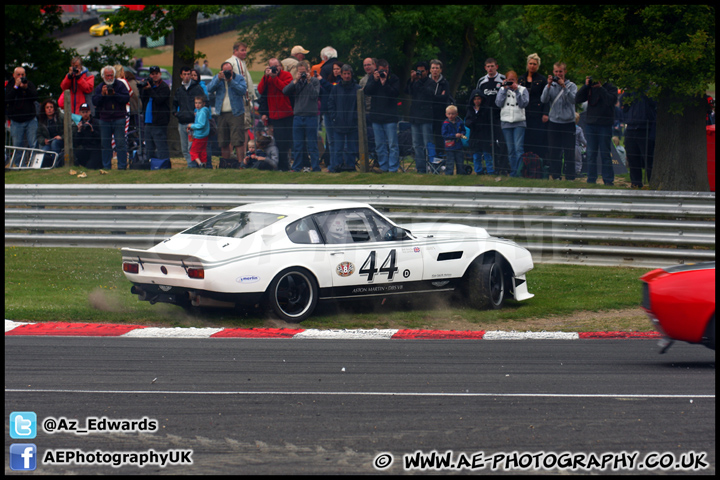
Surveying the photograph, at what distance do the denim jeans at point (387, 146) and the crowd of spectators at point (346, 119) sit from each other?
2 cm

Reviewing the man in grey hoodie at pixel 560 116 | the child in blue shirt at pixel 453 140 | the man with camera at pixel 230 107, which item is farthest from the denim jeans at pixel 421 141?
the man with camera at pixel 230 107

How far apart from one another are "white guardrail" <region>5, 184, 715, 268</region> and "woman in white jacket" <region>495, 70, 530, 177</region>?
1468 millimetres

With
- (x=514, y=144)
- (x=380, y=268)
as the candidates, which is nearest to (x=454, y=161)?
(x=514, y=144)

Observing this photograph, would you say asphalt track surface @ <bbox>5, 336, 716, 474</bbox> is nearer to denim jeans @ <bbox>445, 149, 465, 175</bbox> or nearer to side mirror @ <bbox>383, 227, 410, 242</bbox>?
side mirror @ <bbox>383, 227, 410, 242</bbox>

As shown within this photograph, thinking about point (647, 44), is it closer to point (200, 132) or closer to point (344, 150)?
point (344, 150)

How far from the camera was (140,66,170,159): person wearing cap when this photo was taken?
14.9 m

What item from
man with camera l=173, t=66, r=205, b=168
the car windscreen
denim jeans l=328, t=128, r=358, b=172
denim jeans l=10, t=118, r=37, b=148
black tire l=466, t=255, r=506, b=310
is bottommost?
black tire l=466, t=255, r=506, b=310

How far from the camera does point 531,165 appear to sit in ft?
43.2

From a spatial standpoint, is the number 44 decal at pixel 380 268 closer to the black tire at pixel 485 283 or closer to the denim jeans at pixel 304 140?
the black tire at pixel 485 283

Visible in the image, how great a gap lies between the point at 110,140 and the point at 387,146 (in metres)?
5.31

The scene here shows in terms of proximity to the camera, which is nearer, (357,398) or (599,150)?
(357,398)

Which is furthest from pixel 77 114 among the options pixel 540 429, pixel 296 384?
pixel 540 429

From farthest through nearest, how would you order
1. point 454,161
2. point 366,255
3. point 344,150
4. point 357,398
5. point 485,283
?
1. point 344,150
2. point 454,161
3. point 485,283
4. point 366,255
5. point 357,398

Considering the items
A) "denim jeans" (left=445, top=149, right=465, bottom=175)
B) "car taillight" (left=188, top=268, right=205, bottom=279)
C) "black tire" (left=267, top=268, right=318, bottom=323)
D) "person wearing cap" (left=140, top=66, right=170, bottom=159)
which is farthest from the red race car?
"person wearing cap" (left=140, top=66, right=170, bottom=159)
